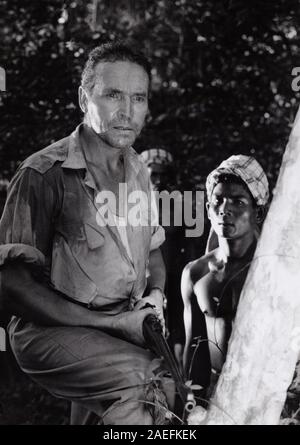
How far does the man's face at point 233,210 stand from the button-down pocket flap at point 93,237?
967 mm

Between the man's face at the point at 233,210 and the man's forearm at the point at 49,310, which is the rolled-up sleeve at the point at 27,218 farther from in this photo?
the man's face at the point at 233,210

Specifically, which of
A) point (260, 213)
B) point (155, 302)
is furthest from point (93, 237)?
point (260, 213)

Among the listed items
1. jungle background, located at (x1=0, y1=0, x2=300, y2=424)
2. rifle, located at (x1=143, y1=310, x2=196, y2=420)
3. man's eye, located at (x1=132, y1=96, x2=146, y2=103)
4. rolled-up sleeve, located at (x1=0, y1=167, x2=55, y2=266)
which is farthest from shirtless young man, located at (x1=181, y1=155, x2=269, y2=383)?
jungle background, located at (x1=0, y1=0, x2=300, y2=424)

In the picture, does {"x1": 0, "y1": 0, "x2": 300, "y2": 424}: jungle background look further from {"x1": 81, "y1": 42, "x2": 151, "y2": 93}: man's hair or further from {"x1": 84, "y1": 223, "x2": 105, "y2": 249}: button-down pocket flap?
{"x1": 84, "y1": 223, "x2": 105, "y2": 249}: button-down pocket flap

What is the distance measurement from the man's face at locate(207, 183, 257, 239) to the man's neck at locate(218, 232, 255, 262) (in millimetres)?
25

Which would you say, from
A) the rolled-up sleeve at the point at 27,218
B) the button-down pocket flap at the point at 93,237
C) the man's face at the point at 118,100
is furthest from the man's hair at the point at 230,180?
the rolled-up sleeve at the point at 27,218

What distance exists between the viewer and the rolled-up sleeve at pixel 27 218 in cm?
292

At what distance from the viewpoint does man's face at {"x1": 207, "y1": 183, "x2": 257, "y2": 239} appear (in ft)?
12.6

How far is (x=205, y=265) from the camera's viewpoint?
4094mm

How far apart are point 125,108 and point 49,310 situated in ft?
3.21

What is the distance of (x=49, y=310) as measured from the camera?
9.75 feet
